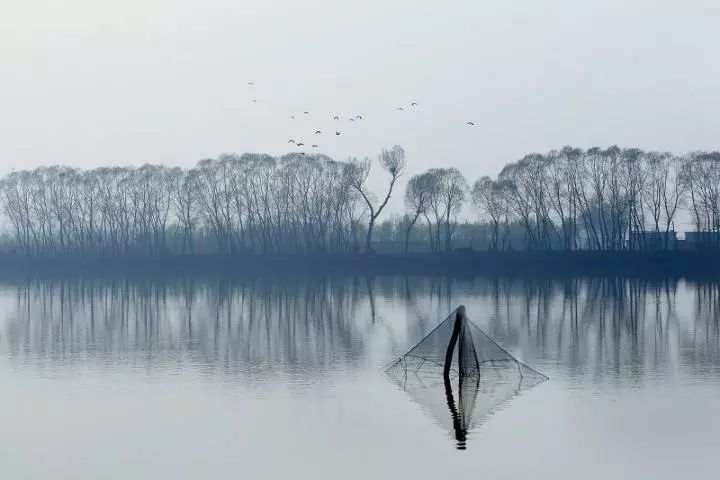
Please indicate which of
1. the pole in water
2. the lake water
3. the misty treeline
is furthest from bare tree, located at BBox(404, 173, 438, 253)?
the pole in water

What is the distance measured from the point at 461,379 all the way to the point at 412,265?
206 feet

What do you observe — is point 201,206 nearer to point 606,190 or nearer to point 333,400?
point 606,190

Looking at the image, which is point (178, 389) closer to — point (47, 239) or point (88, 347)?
point (88, 347)

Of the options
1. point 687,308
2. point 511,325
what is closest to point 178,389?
point 511,325

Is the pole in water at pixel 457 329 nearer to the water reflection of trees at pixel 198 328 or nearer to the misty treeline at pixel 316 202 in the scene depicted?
the water reflection of trees at pixel 198 328

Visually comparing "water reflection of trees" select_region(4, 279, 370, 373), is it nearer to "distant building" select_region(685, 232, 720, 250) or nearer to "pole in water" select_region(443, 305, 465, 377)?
"pole in water" select_region(443, 305, 465, 377)

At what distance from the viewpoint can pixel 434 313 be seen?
40250 mm

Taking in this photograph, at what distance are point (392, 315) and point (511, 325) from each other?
6055 mm

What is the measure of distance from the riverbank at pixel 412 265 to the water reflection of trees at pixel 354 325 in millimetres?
18196

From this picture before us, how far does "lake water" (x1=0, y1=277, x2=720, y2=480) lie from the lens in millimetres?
16078

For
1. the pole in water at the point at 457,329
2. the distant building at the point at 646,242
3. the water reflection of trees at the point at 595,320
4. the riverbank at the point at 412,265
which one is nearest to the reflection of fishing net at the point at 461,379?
the pole in water at the point at 457,329

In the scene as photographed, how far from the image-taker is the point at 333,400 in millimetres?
20719

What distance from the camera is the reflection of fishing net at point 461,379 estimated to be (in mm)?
19438

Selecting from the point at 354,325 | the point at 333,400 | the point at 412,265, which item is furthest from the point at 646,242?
the point at 333,400
